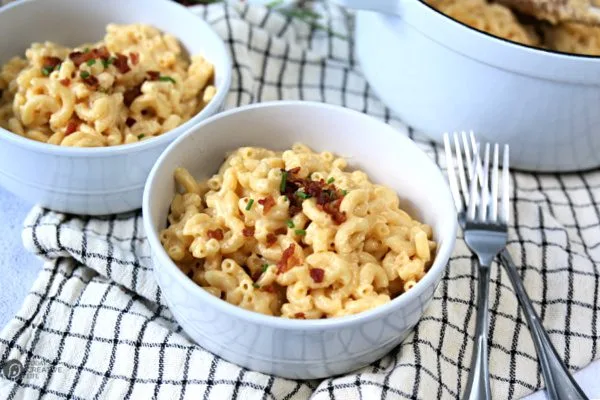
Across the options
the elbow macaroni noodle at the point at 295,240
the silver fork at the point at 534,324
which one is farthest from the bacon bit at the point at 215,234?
the silver fork at the point at 534,324

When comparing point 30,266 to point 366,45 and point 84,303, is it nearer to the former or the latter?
point 84,303

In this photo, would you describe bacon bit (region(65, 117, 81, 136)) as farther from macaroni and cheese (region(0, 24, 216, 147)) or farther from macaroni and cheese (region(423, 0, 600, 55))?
macaroni and cheese (region(423, 0, 600, 55))

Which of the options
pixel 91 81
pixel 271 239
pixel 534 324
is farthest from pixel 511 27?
pixel 91 81

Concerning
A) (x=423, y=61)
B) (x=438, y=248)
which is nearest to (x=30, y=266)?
(x=438, y=248)

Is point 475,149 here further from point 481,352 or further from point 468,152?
point 481,352

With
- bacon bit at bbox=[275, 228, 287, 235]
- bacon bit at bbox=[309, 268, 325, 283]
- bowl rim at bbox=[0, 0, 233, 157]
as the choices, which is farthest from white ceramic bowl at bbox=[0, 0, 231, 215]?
bacon bit at bbox=[309, 268, 325, 283]
